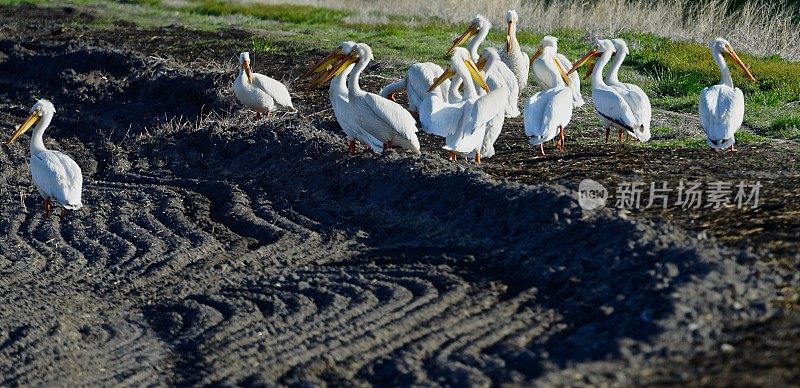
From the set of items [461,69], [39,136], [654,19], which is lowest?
[39,136]

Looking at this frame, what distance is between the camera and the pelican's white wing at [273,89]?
14.0 metres

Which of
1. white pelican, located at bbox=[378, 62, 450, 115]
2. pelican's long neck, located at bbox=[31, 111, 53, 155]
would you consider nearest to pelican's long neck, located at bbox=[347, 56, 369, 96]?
white pelican, located at bbox=[378, 62, 450, 115]

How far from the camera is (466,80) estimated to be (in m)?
11.5

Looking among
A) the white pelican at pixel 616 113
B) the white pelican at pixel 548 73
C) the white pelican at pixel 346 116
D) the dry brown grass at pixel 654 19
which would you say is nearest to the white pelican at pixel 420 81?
the white pelican at pixel 548 73

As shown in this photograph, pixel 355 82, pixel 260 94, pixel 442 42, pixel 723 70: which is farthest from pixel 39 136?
pixel 442 42

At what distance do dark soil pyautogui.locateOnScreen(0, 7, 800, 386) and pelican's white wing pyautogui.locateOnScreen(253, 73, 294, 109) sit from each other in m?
0.74

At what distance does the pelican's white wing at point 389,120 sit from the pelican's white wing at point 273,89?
3439 mm

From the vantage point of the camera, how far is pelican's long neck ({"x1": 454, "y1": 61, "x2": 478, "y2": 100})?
11422 millimetres

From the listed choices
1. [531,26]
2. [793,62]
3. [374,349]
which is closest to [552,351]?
[374,349]

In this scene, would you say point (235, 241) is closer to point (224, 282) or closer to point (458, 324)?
point (224, 282)

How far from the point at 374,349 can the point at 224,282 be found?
2.21 metres

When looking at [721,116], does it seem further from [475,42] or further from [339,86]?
[475,42]

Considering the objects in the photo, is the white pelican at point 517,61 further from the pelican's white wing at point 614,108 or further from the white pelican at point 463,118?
the white pelican at point 463,118

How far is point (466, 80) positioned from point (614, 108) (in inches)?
54.9
